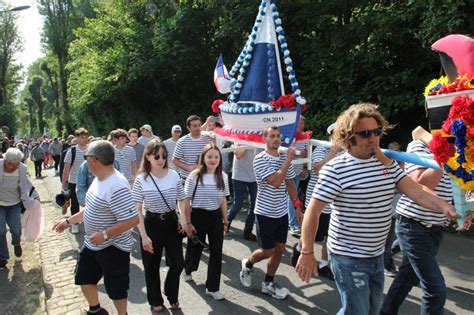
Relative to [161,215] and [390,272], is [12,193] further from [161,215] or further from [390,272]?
[390,272]

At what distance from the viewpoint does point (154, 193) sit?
412cm

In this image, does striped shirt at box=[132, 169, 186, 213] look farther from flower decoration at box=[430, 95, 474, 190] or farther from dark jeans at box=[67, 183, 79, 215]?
dark jeans at box=[67, 183, 79, 215]

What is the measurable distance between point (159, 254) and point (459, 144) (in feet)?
9.81

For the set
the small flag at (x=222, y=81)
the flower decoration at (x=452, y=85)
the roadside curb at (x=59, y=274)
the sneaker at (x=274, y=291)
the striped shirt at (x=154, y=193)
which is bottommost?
the roadside curb at (x=59, y=274)

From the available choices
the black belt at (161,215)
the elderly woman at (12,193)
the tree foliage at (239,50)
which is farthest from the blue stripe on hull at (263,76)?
the tree foliage at (239,50)

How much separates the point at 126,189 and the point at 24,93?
93441 millimetres

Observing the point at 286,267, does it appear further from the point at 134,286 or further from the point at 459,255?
the point at 459,255

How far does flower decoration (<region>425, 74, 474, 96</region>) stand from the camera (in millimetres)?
2301

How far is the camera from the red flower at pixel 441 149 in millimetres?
2438

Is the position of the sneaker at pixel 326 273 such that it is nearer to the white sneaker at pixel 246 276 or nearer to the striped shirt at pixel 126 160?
the white sneaker at pixel 246 276

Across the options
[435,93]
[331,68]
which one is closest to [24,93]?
[331,68]

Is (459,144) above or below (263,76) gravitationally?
below

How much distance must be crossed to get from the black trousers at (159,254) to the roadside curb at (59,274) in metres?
0.93

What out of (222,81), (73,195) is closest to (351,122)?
(222,81)
